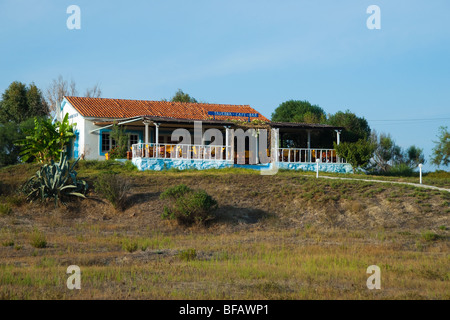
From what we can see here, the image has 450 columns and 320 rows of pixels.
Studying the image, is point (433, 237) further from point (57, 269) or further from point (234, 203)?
point (57, 269)

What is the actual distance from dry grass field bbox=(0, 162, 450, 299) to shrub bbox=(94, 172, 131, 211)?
27 cm

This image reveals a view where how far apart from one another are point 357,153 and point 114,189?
501 inches

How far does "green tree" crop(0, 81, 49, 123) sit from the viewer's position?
42.8 meters

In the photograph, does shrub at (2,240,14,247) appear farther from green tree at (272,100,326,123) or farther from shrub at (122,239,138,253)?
green tree at (272,100,326,123)

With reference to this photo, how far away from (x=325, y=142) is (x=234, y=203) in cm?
1416

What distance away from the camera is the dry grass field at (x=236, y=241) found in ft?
30.2

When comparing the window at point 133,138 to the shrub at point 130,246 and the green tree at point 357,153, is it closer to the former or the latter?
the green tree at point 357,153

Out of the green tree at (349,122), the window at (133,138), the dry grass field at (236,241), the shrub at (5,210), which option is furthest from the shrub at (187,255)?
the green tree at (349,122)

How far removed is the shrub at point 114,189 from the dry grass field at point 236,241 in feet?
0.90

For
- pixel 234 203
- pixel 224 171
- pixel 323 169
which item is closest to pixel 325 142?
pixel 323 169

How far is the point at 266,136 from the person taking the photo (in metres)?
29.8

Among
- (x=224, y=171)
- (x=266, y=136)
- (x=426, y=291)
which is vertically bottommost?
(x=426, y=291)

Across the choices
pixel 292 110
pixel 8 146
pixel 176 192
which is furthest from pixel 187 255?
pixel 292 110

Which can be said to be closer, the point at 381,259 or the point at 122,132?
the point at 381,259
